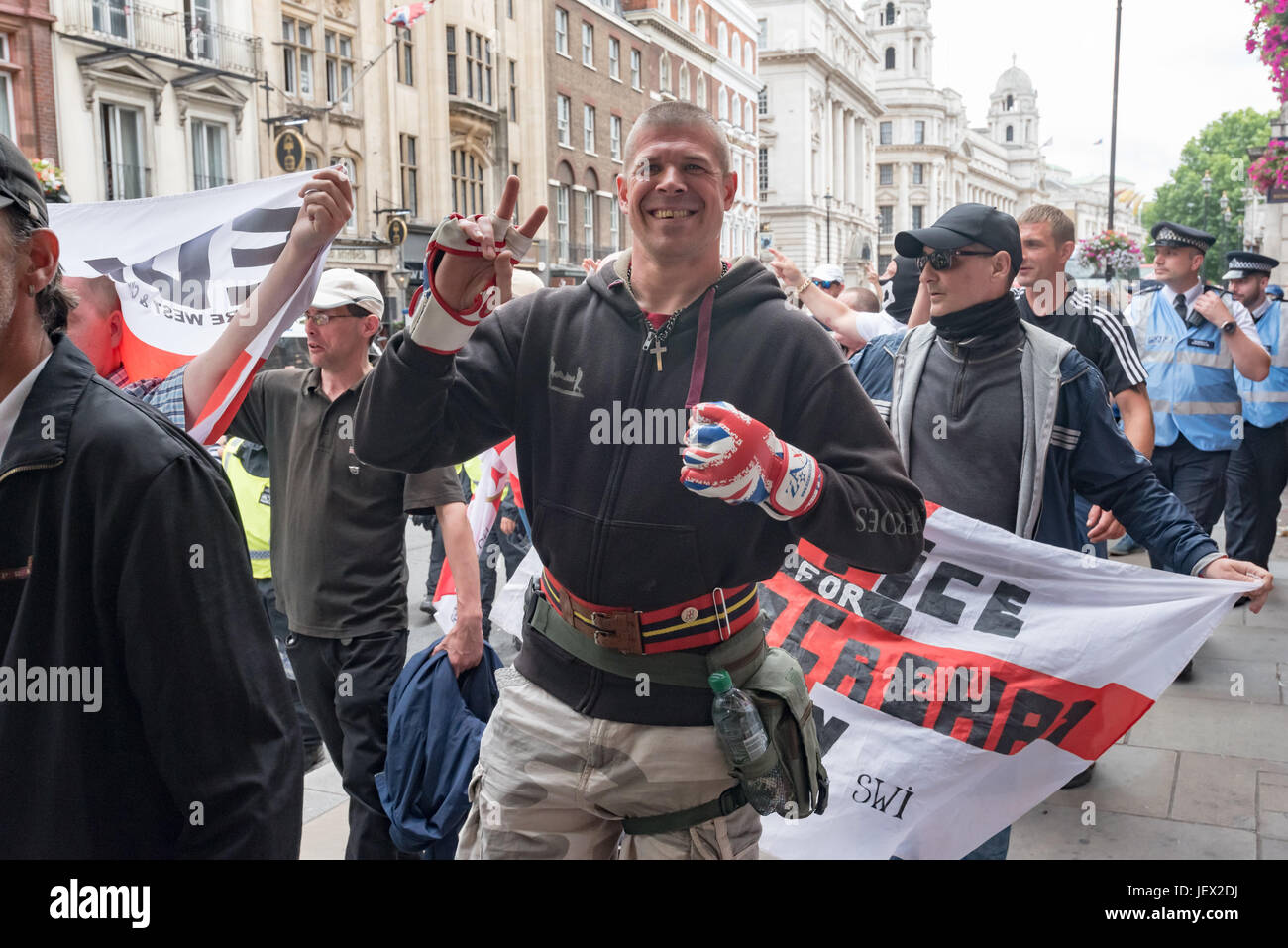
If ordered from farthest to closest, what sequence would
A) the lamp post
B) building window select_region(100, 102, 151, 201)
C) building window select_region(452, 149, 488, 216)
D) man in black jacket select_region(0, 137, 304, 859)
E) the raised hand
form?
the lamp post → building window select_region(452, 149, 488, 216) → building window select_region(100, 102, 151, 201) → the raised hand → man in black jacket select_region(0, 137, 304, 859)

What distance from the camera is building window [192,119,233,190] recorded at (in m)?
26.5

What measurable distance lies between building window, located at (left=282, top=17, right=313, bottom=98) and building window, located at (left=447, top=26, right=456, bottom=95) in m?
6.71

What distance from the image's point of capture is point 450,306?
2.40m

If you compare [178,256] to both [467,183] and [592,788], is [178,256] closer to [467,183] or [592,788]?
[592,788]

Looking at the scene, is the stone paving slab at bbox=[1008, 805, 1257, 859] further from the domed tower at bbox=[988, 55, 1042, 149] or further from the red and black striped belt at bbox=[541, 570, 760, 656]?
the domed tower at bbox=[988, 55, 1042, 149]

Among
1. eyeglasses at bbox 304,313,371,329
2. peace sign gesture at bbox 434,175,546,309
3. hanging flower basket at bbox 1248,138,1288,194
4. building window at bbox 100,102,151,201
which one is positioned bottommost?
eyeglasses at bbox 304,313,371,329

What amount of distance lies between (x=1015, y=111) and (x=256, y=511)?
172 metres

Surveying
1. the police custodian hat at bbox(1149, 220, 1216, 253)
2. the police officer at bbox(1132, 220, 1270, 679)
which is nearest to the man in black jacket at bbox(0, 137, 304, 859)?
the police officer at bbox(1132, 220, 1270, 679)

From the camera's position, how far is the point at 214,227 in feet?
14.4

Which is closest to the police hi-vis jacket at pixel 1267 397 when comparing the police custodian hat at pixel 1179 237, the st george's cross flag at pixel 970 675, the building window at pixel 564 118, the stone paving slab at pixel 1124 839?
the police custodian hat at pixel 1179 237

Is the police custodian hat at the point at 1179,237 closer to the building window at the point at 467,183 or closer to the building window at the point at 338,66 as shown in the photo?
the building window at the point at 338,66
